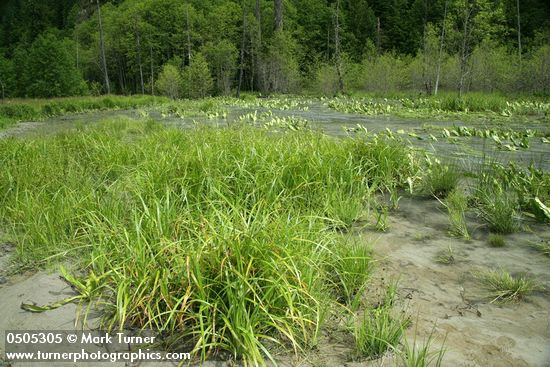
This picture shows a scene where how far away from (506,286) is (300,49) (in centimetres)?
3938

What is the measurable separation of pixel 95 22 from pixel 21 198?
279ft

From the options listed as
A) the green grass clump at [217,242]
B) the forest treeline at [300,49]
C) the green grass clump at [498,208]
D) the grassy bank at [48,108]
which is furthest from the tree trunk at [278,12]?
the green grass clump at [498,208]

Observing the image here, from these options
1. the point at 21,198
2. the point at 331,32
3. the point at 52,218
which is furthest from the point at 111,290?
the point at 331,32

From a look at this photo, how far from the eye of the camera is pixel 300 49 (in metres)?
39.5

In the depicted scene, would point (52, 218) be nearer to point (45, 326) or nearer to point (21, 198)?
point (21, 198)

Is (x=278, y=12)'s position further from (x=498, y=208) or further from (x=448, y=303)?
(x=448, y=303)

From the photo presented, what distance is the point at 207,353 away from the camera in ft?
6.01

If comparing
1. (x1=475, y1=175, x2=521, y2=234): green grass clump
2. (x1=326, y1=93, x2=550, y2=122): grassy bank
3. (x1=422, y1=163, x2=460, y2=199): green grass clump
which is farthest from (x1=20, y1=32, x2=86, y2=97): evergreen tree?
(x1=475, y1=175, x2=521, y2=234): green grass clump

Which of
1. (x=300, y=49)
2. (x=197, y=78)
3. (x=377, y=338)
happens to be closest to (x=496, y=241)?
(x=377, y=338)

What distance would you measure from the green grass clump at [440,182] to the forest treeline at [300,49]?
48.5 ft

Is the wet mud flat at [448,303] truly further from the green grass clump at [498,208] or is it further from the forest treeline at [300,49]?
the forest treeline at [300,49]

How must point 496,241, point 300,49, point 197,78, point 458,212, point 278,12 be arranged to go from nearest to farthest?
point 496,241 < point 458,212 < point 278,12 < point 197,78 < point 300,49

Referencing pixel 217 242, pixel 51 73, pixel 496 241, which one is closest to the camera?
pixel 217 242

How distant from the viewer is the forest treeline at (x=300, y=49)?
25688mm
